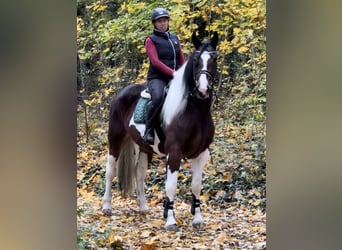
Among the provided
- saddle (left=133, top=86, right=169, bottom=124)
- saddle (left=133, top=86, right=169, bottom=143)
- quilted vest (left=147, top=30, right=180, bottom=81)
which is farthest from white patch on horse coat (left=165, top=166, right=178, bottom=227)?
quilted vest (left=147, top=30, right=180, bottom=81)

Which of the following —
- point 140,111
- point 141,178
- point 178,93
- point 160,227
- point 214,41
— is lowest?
point 160,227

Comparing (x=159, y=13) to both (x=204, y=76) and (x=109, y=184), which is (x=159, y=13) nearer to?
(x=204, y=76)

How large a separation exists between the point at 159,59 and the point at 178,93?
0.70 ft

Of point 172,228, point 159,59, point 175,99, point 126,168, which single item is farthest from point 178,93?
point 172,228

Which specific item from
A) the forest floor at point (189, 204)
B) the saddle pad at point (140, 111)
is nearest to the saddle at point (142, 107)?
the saddle pad at point (140, 111)

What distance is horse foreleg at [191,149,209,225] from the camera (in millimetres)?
2232

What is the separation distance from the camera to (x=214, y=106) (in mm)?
2266

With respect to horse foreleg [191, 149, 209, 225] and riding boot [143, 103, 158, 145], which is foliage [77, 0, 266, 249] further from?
riding boot [143, 103, 158, 145]

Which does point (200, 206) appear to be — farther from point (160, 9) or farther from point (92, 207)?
point (160, 9)

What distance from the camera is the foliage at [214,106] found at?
2.08 meters

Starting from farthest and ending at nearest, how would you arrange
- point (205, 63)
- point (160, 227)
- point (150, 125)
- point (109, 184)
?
1. point (150, 125)
2. point (109, 184)
3. point (160, 227)
4. point (205, 63)

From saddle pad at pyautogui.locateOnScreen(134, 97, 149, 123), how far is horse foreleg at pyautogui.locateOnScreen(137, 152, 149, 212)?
0.20m
